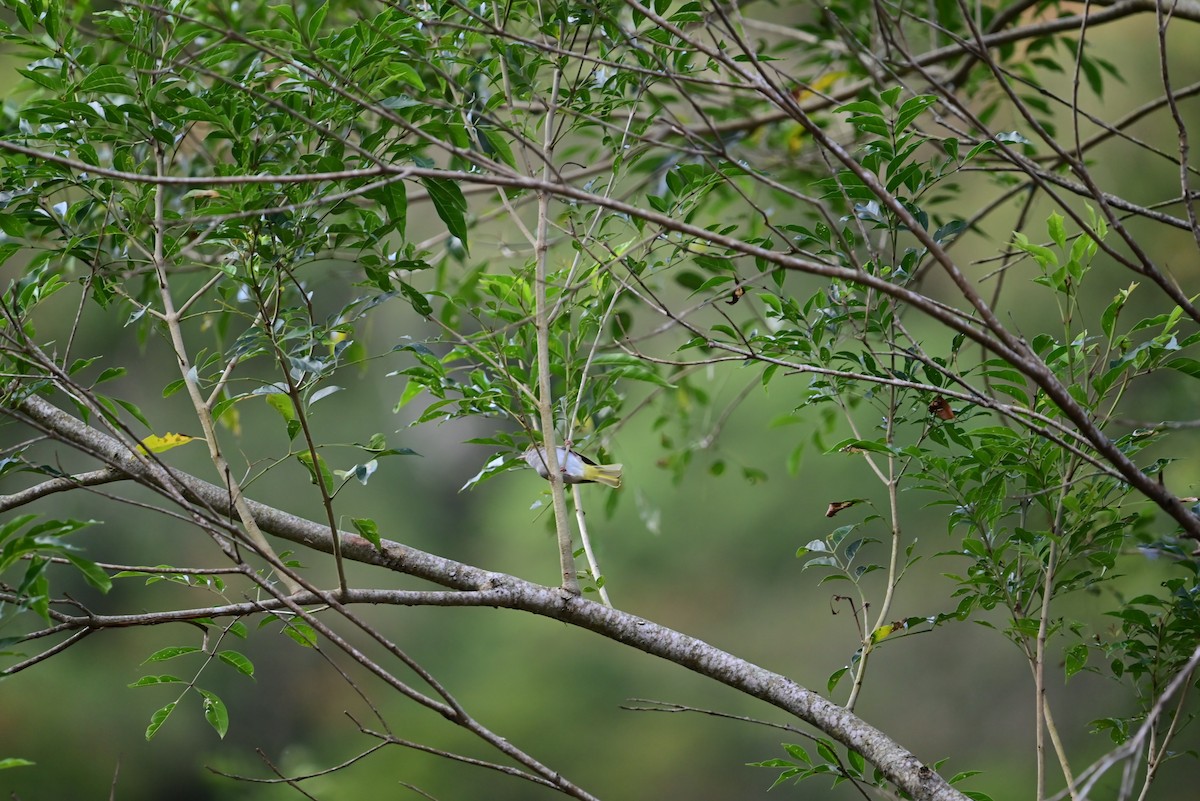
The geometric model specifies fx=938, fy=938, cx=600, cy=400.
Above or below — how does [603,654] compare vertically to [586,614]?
below

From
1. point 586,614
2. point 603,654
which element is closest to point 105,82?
point 586,614

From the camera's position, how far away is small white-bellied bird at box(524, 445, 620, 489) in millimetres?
860

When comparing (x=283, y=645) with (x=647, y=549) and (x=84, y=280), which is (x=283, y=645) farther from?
(x=84, y=280)

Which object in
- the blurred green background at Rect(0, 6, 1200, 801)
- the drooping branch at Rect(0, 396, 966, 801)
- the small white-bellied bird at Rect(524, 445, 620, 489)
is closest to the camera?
the drooping branch at Rect(0, 396, 966, 801)

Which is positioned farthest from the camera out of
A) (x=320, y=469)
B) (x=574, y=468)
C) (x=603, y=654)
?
(x=603, y=654)

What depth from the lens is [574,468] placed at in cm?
87

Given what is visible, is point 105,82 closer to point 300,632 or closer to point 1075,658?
point 300,632

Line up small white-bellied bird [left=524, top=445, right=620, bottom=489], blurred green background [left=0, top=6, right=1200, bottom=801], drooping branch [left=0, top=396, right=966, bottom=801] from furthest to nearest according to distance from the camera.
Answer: blurred green background [left=0, top=6, right=1200, bottom=801] < small white-bellied bird [left=524, top=445, right=620, bottom=489] < drooping branch [left=0, top=396, right=966, bottom=801]

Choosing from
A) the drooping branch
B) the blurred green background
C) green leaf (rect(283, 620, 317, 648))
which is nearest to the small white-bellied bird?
the drooping branch

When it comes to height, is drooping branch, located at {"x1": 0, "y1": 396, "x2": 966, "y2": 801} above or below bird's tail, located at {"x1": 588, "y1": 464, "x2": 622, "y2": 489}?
below

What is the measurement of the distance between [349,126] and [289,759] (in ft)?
4.70

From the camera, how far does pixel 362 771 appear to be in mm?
3377

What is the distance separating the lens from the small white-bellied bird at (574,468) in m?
0.86

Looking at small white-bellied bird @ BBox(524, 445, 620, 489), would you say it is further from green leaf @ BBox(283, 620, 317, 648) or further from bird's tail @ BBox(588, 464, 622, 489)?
green leaf @ BBox(283, 620, 317, 648)
